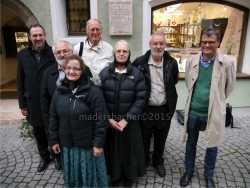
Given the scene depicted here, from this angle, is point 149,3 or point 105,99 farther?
point 149,3

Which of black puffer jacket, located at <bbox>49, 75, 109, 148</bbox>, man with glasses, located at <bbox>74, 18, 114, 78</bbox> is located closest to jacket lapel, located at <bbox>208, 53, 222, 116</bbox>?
black puffer jacket, located at <bbox>49, 75, 109, 148</bbox>

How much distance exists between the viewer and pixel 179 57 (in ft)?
18.5

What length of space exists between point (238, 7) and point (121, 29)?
3111mm

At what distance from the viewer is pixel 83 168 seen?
241cm

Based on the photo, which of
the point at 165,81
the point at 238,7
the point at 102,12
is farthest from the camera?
the point at 238,7

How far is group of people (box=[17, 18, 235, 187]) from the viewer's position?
7.33ft

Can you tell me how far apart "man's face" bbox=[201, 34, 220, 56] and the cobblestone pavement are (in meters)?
1.79

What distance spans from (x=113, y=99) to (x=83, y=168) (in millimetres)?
885

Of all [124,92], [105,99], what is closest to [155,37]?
[124,92]

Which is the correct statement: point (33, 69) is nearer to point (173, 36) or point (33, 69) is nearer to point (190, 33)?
point (173, 36)

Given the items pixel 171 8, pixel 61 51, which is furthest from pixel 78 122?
pixel 171 8

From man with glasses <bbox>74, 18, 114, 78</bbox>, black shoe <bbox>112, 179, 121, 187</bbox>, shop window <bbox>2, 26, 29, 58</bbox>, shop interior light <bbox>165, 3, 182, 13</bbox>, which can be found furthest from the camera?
shop window <bbox>2, 26, 29, 58</bbox>

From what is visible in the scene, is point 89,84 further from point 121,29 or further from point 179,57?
point 179,57

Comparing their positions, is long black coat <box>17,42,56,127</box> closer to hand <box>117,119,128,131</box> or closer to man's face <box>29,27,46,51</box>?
man's face <box>29,27,46,51</box>
